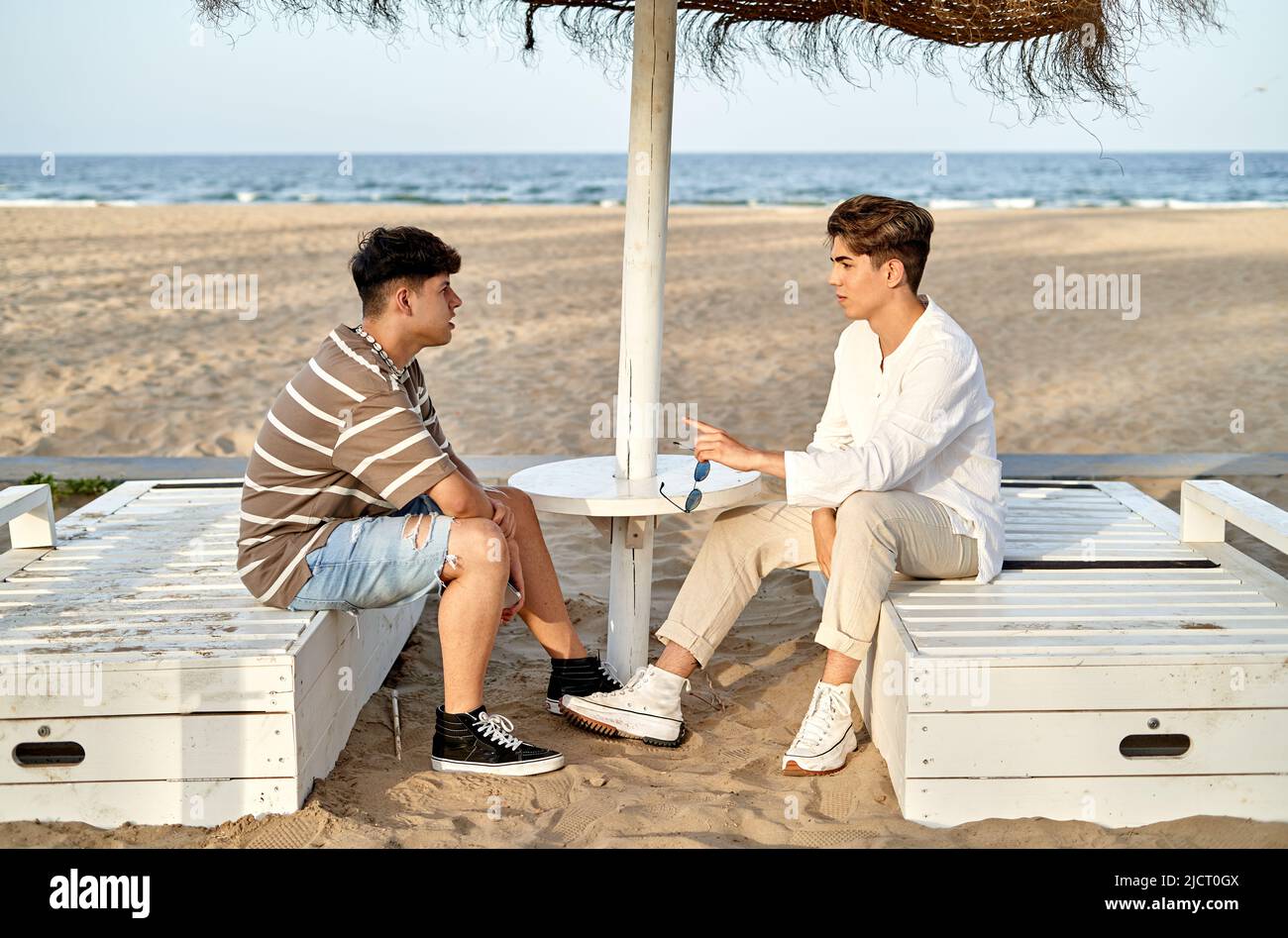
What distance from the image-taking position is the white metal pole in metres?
3.68

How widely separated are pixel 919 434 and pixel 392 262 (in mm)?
1570

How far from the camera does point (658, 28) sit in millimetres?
3662

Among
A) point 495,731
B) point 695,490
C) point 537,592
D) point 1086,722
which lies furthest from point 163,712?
point 1086,722

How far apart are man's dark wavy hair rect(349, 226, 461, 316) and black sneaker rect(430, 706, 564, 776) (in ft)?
3.91

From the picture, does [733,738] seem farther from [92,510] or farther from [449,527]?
[92,510]

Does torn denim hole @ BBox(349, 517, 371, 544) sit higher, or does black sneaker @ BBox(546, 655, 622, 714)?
torn denim hole @ BBox(349, 517, 371, 544)

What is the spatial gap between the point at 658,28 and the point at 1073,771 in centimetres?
243

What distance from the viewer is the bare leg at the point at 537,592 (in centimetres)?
382

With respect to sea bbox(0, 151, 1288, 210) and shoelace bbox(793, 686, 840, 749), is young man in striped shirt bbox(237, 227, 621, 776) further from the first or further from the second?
sea bbox(0, 151, 1288, 210)

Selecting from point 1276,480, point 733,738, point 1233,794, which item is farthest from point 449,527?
point 1276,480

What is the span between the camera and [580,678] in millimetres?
3826

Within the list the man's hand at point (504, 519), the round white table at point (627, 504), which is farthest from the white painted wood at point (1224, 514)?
the man's hand at point (504, 519)

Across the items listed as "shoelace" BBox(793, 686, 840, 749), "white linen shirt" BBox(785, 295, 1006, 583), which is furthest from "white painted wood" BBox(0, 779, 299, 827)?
"white linen shirt" BBox(785, 295, 1006, 583)

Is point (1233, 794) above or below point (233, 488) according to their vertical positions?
below
